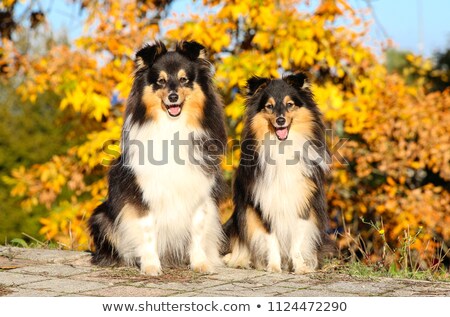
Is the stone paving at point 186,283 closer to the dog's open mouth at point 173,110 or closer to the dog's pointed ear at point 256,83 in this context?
the dog's open mouth at point 173,110

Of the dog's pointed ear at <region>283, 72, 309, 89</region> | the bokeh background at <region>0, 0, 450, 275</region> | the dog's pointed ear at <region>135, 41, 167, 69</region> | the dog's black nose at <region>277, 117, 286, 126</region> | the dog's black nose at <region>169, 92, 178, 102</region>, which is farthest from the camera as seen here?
the bokeh background at <region>0, 0, 450, 275</region>

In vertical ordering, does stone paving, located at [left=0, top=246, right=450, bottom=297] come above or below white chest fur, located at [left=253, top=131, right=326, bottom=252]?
below

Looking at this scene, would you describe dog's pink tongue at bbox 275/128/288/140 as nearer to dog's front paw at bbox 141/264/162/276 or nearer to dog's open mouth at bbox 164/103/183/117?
dog's open mouth at bbox 164/103/183/117

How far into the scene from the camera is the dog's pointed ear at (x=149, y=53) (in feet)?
16.7

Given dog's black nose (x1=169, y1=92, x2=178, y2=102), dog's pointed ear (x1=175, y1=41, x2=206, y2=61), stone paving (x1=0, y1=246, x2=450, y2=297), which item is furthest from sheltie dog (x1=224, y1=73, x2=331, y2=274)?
dog's black nose (x1=169, y1=92, x2=178, y2=102)

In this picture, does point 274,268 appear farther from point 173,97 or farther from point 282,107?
point 173,97

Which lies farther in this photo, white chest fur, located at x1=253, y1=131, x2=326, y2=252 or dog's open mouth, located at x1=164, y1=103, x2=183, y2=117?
white chest fur, located at x1=253, y1=131, x2=326, y2=252

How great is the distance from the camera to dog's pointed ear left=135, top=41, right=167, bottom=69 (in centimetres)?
510

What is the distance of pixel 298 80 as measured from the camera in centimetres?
543

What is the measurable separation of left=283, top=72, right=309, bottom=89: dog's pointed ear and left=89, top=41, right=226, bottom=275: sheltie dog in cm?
59

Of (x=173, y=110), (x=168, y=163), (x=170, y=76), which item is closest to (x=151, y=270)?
(x=168, y=163)

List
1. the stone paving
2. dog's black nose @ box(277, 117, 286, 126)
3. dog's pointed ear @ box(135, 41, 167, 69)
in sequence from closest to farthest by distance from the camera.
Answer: the stone paving → dog's pointed ear @ box(135, 41, 167, 69) → dog's black nose @ box(277, 117, 286, 126)

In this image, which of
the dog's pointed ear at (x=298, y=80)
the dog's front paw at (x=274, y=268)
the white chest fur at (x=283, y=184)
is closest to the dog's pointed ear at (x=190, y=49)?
the dog's pointed ear at (x=298, y=80)

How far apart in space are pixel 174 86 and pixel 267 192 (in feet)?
3.52
